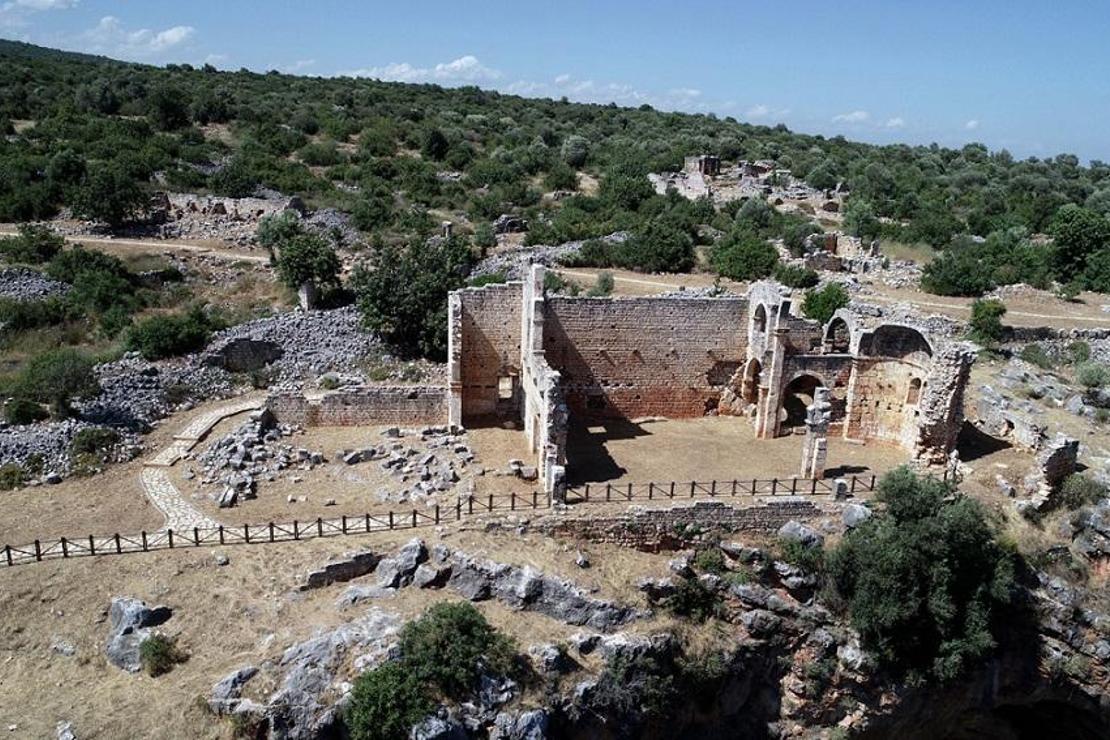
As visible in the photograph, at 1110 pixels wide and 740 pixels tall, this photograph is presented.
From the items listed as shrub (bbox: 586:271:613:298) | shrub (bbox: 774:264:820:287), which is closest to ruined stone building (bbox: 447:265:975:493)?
shrub (bbox: 586:271:613:298)

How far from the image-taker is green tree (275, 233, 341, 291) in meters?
39.2

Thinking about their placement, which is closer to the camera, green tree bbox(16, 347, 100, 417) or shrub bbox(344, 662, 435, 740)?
shrub bbox(344, 662, 435, 740)

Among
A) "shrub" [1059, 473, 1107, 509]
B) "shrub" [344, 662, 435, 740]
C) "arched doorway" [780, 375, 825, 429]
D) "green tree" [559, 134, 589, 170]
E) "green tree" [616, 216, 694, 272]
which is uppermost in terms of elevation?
"green tree" [559, 134, 589, 170]

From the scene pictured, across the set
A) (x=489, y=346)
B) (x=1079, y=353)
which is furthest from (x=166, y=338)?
(x=1079, y=353)

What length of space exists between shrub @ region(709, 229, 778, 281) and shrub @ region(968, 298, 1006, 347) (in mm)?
10574

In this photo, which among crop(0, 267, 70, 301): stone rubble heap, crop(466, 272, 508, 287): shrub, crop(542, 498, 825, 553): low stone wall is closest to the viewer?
crop(542, 498, 825, 553): low stone wall

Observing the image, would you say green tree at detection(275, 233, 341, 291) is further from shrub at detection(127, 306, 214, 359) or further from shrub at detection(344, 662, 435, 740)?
shrub at detection(344, 662, 435, 740)

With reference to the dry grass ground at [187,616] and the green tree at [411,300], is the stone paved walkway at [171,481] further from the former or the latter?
the green tree at [411,300]

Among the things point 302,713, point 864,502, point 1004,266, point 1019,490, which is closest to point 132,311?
point 302,713

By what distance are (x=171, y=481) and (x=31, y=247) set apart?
27.6 meters

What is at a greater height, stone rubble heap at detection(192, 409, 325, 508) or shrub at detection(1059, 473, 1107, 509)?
shrub at detection(1059, 473, 1107, 509)

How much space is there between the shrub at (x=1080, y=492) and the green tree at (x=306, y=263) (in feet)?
100

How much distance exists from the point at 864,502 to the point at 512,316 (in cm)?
1239

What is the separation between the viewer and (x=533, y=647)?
18422 mm
